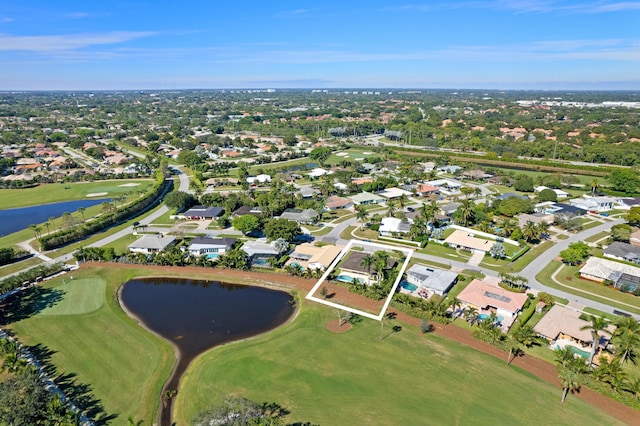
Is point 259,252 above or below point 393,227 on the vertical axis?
A: below

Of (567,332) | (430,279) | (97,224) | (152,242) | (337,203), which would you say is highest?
(337,203)

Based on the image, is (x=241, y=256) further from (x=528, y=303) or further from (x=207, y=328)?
(x=528, y=303)

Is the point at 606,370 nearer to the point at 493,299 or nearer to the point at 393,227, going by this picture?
the point at 493,299

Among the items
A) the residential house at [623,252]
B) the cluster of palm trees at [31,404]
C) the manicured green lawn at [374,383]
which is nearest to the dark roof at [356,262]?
the manicured green lawn at [374,383]

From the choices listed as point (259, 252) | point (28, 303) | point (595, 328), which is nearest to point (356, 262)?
point (259, 252)

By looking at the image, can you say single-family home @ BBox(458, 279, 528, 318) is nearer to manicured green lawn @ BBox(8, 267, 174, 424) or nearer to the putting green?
manicured green lawn @ BBox(8, 267, 174, 424)

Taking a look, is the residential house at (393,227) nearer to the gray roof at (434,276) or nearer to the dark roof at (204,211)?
the gray roof at (434,276)

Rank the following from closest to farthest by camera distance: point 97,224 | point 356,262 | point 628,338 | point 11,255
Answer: point 628,338
point 356,262
point 11,255
point 97,224
